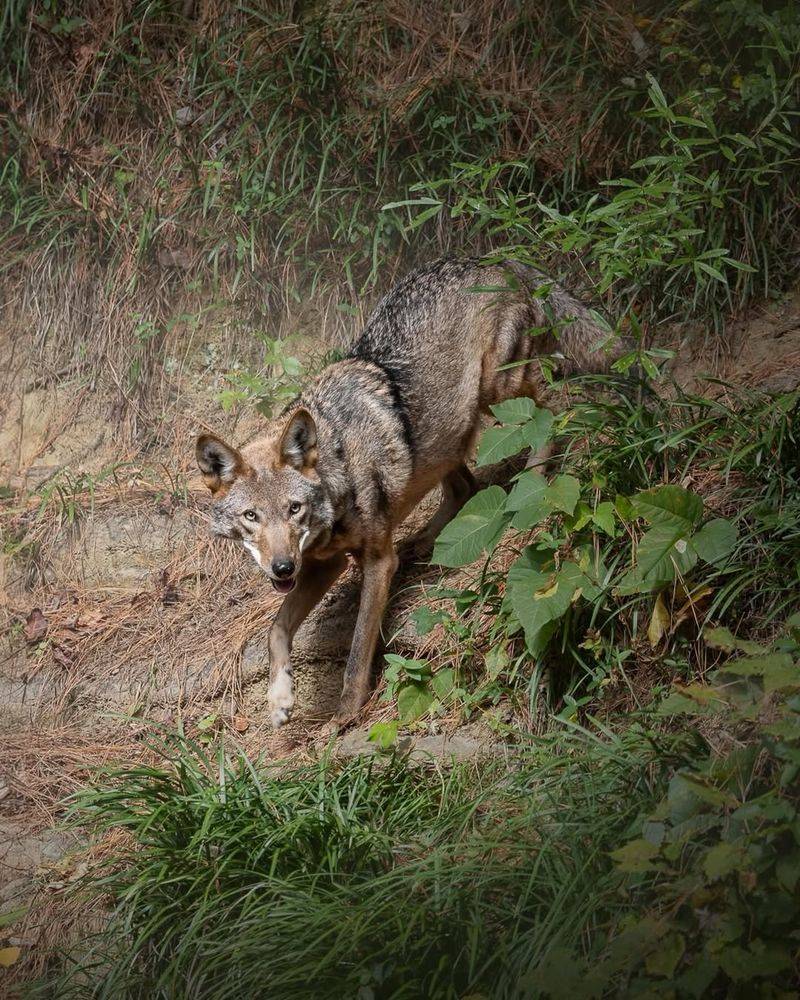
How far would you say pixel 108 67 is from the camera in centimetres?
868

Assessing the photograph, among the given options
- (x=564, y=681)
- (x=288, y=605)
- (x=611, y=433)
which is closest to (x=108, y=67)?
(x=288, y=605)

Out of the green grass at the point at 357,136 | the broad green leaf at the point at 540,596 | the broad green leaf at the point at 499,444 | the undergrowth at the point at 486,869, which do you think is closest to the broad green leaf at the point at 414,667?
the undergrowth at the point at 486,869

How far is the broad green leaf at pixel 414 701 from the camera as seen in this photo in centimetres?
562

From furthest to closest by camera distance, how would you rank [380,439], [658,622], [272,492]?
[380,439] → [272,492] → [658,622]

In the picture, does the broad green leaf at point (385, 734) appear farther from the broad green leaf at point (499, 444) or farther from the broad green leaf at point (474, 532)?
the broad green leaf at point (499, 444)

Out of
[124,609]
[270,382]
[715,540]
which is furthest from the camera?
[270,382]

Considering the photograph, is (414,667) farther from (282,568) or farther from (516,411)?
(516,411)

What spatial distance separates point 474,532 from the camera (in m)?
5.39

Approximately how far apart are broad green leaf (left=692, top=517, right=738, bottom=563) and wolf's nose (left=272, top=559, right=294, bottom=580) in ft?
6.69

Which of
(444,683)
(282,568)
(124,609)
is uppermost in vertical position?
Result: (282,568)

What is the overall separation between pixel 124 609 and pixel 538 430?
10.9 ft

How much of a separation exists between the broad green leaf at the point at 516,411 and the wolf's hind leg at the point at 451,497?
1623 mm

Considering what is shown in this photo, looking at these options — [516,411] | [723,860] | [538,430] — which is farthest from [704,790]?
[516,411]

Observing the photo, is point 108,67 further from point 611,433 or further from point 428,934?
point 428,934
